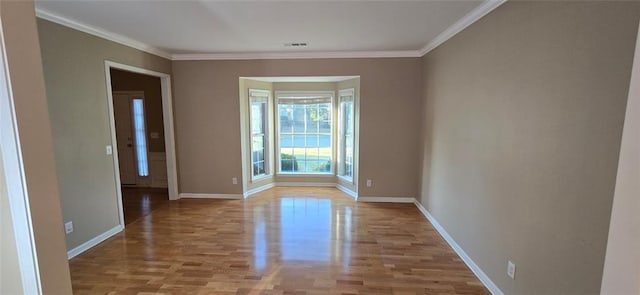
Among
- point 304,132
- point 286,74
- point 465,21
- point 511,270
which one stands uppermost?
point 465,21

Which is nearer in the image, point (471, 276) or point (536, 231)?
point (536, 231)

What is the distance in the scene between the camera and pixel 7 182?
82 centimetres

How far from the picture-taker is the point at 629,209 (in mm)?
640

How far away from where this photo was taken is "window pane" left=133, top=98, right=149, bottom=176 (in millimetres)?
5543

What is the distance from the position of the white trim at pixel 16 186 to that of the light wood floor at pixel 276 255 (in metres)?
1.69

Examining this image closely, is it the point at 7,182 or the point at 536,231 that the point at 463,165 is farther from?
the point at 7,182

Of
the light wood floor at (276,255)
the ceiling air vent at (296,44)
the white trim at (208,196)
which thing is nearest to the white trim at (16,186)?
the light wood floor at (276,255)

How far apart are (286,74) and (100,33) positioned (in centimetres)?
236

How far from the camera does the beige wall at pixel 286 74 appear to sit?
14.6 ft

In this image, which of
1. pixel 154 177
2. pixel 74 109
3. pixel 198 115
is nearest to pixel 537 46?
pixel 74 109

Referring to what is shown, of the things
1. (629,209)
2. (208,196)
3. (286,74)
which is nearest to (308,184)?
(208,196)

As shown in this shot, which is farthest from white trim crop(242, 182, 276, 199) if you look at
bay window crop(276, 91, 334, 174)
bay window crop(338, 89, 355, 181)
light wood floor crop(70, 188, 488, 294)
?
bay window crop(338, 89, 355, 181)

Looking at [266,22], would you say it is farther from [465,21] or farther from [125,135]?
[125,135]

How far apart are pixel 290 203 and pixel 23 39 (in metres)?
4.01
